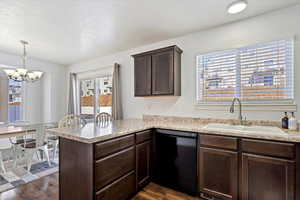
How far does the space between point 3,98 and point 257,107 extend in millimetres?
5530

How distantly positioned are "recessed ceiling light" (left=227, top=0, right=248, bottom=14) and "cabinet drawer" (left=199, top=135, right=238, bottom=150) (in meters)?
1.63

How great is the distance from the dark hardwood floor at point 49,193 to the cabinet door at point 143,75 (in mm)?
1568

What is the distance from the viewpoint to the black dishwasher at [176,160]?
6.36ft

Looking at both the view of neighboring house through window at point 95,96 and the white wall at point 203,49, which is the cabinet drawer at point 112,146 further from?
the view of neighboring house through window at point 95,96

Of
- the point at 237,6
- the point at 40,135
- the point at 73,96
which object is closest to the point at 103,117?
the point at 40,135

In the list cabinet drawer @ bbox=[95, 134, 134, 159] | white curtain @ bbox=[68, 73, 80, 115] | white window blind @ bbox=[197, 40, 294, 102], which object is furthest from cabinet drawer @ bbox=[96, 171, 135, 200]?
white curtain @ bbox=[68, 73, 80, 115]

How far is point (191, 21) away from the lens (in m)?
2.25

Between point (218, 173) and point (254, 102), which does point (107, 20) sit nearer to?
point (254, 102)

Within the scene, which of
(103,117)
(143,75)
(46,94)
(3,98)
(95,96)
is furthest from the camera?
(46,94)

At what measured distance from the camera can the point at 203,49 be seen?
2.52 meters

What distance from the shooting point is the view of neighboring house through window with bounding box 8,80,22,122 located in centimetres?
380

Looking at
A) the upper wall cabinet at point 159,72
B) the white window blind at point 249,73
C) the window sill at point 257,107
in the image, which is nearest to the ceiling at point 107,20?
the upper wall cabinet at point 159,72

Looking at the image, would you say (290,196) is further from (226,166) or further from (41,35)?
(41,35)

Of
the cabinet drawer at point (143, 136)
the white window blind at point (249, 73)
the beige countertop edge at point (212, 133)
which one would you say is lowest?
the cabinet drawer at point (143, 136)
